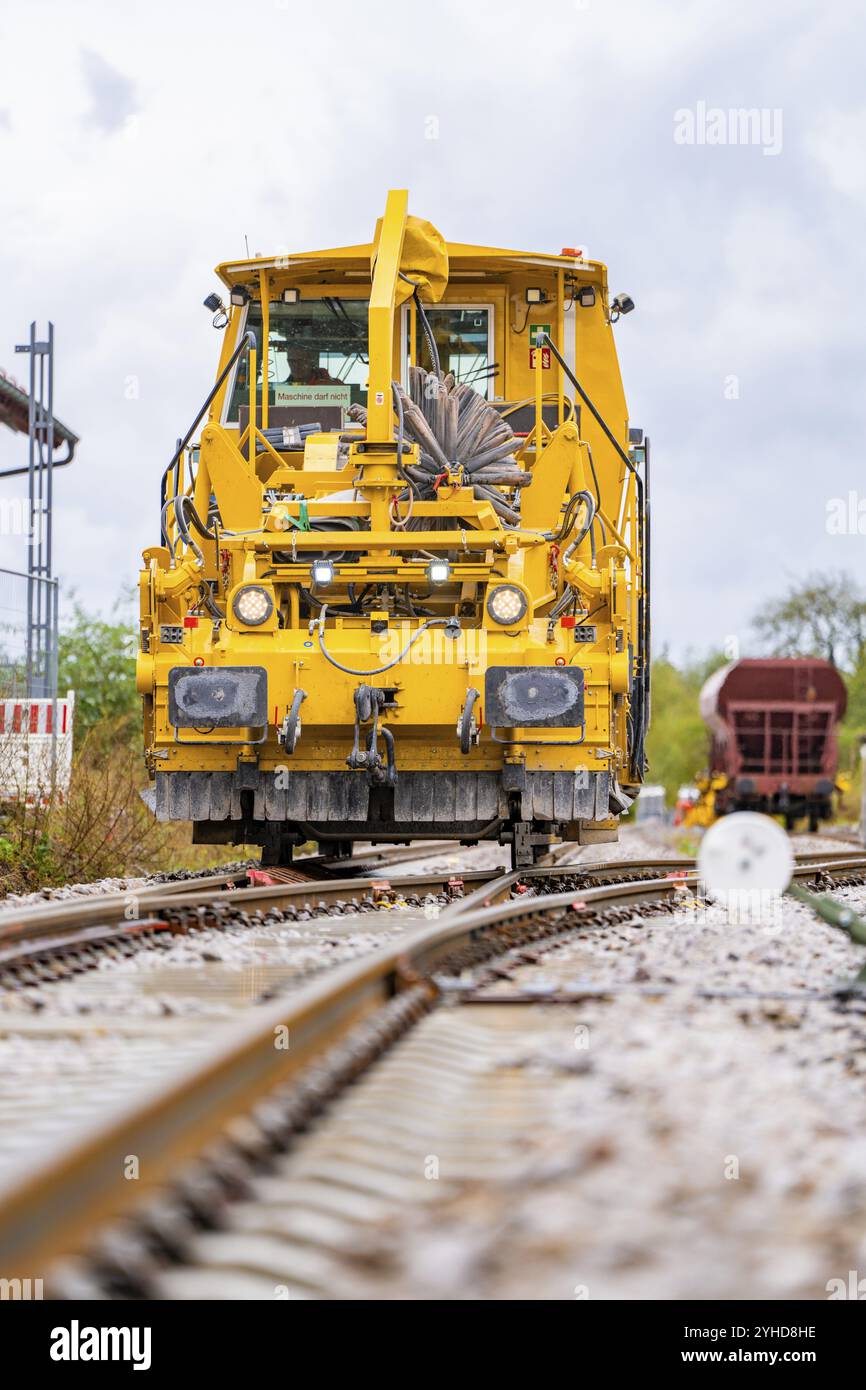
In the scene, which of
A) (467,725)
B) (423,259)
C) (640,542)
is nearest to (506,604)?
(467,725)

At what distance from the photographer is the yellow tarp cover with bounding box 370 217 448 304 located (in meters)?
10.7

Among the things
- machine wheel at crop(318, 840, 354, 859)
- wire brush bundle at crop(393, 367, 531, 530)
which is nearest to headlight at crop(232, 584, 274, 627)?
wire brush bundle at crop(393, 367, 531, 530)

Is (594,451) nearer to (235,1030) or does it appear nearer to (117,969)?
(117,969)

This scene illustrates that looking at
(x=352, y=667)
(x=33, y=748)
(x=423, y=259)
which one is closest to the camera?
(x=352, y=667)

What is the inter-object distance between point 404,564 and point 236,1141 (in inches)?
282

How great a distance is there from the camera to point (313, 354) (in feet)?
37.8

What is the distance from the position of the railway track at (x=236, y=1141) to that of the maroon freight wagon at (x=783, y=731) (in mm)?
23965

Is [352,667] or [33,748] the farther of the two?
[33,748]

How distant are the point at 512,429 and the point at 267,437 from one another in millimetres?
1725

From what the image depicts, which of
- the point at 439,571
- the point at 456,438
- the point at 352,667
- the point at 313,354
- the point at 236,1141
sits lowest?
the point at 236,1141

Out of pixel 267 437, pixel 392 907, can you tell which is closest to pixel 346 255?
pixel 267 437

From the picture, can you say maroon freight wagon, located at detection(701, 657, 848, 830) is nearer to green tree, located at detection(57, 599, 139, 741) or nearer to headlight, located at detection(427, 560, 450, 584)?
green tree, located at detection(57, 599, 139, 741)

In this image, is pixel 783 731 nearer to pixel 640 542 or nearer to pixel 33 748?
pixel 640 542
